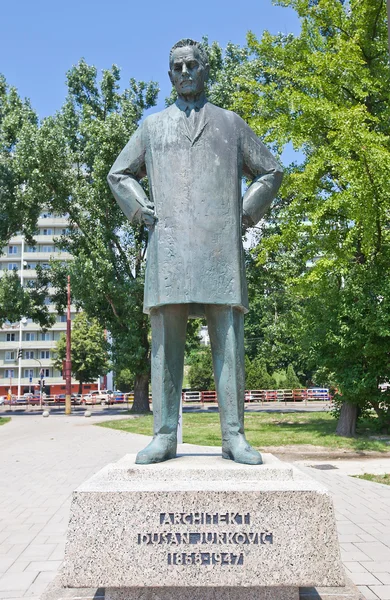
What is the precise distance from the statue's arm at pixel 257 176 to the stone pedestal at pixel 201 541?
1.90 m

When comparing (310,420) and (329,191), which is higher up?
(329,191)

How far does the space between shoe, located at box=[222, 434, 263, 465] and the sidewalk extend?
1293 mm

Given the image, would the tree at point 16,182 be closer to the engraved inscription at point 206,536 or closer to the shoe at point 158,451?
the shoe at point 158,451

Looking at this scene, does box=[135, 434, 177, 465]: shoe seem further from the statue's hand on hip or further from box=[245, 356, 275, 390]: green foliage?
box=[245, 356, 275, 390]: green foliage

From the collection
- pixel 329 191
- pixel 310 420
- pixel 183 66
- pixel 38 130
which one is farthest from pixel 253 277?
pixel 183 66

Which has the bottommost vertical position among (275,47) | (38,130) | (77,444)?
(77,444)

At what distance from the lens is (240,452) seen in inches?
146

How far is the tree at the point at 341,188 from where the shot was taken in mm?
13125

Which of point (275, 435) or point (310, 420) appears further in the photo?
point (310, 420)

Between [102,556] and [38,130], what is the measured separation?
2441 cm

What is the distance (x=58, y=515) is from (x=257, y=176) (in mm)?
4808

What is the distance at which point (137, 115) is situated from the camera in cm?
2672

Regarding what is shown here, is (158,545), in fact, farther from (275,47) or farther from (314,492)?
(275,47)

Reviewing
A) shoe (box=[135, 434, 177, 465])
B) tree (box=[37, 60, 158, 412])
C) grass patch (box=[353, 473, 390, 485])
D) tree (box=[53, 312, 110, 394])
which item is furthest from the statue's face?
tree (box=[53, 312, 110, 394])
